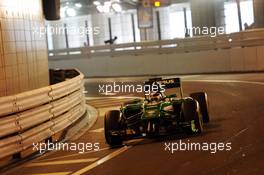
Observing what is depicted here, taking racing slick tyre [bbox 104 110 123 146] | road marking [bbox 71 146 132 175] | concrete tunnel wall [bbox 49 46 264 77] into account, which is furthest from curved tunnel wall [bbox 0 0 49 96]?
concrete tunnel wall [bbox 49 46 264 77]

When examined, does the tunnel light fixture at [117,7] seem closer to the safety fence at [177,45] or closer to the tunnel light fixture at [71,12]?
the safety fence at [177,45]

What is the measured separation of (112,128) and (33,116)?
4.45 feet

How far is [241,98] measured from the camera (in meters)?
14.8

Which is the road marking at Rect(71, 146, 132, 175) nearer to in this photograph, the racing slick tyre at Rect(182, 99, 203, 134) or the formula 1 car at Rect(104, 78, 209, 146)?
the formula 1 car at Rect(104, 78, 209, 146)

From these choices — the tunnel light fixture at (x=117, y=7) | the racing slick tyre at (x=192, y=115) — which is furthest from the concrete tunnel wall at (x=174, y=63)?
the racing slick tyre at (x=192, y=115)

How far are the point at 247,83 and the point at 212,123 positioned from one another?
733 cm

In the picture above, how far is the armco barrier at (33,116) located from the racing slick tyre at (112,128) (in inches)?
47.3

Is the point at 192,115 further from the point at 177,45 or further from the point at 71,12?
the point at 71,12

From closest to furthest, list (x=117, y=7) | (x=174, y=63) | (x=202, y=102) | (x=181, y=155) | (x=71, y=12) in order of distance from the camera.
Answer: (x=181, y=155), (x=202, y=102), (x=174, y=63), (x=117, y=7), (x=71, y=12)

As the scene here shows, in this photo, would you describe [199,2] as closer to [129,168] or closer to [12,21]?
[12,21]

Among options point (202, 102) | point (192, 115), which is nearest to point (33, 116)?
point (192, 115)

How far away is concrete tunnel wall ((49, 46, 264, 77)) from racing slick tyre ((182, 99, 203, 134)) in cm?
1283

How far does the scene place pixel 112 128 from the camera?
10016 millimetres

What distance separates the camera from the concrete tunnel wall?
22844 mm
